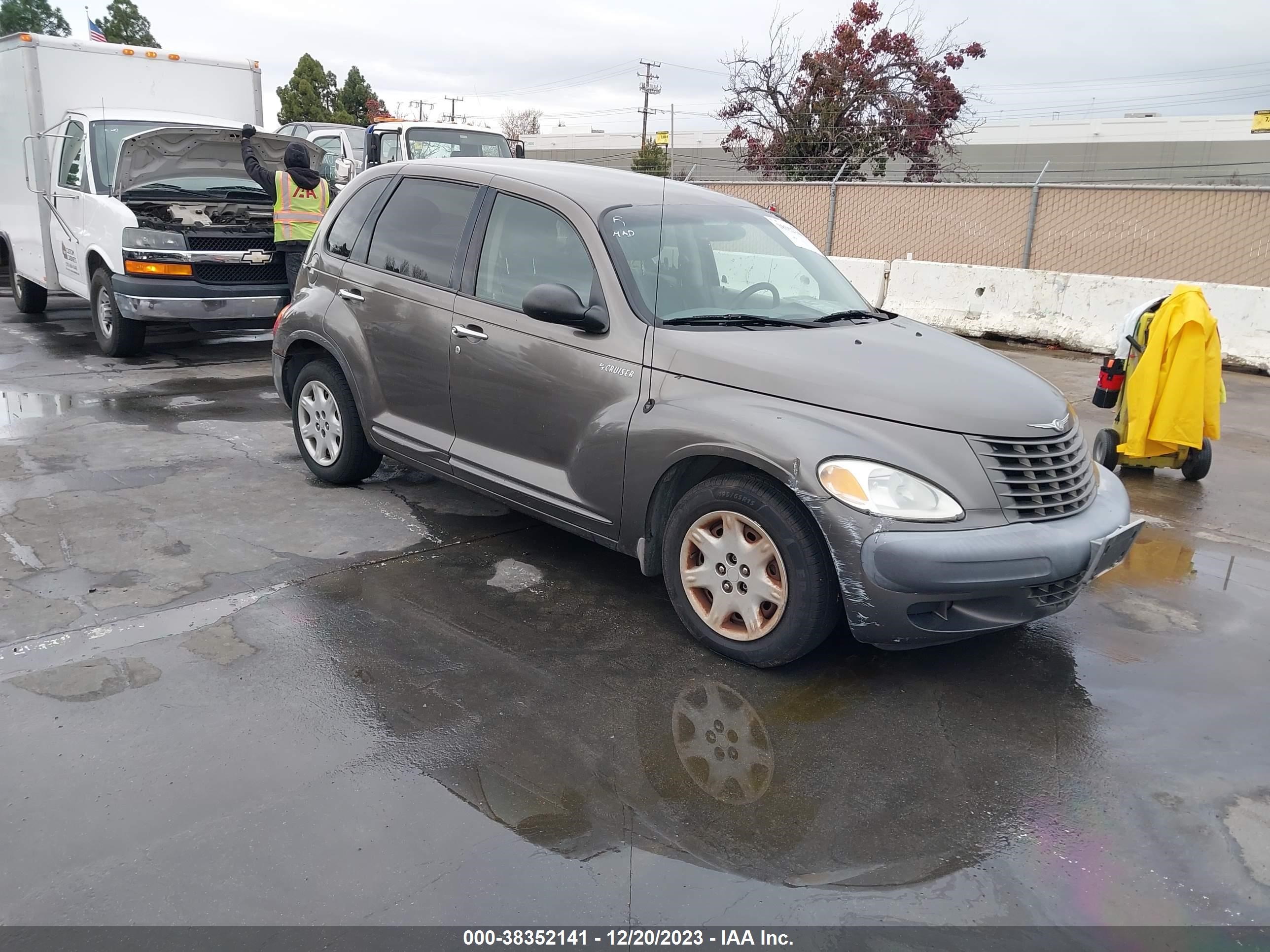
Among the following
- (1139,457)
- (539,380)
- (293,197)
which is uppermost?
(293,197)

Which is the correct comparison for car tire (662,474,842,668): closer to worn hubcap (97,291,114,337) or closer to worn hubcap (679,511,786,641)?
worn hubcap (679,511,786,641)

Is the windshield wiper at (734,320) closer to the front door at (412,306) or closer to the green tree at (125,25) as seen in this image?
the front door at (412,306)

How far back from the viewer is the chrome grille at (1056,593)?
12.0 feet

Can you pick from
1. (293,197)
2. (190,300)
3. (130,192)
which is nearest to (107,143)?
(130,192)

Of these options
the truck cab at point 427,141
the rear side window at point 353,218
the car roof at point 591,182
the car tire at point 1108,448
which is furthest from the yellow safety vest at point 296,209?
the car tire at point 1108,448

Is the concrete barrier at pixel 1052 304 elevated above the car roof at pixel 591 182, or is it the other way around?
the car roof at pixel 591 182

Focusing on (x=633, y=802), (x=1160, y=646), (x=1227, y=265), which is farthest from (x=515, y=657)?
(x=1227, y=265)

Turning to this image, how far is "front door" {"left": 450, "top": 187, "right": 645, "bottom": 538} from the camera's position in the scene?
4238 millimetres

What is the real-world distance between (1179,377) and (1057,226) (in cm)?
787

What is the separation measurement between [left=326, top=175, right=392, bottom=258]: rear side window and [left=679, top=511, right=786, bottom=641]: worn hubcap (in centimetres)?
292

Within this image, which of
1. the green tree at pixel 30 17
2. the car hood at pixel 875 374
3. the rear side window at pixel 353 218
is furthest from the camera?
the green tree at pixel 30 17

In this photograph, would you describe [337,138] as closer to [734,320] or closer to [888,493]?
[734,320]

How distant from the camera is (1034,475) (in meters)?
3.75

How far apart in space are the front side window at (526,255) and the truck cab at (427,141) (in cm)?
948
